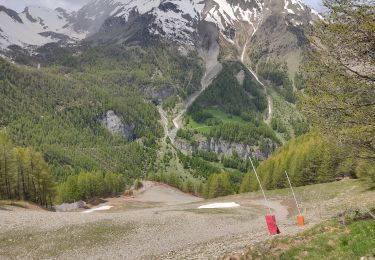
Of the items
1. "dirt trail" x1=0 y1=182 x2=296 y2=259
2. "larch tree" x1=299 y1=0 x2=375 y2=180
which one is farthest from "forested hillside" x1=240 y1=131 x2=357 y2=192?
"larch tree" x1=299 y1=0 x2=375 y2=180

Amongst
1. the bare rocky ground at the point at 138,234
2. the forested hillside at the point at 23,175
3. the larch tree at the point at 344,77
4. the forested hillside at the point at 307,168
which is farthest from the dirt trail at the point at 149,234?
the forested hillside at the point at 307,168

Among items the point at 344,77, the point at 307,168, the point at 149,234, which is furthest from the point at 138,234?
the point at 307,168

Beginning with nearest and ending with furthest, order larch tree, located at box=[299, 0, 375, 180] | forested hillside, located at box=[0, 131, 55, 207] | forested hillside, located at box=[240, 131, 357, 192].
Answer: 1. larch tree, located at box=[299, 0, 375, 180]
2. forested hillside, located at box=[0, 131, 55, 207]
3. forested hillside, located at box=[240, 131, 357, 192]

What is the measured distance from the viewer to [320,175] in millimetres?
97938

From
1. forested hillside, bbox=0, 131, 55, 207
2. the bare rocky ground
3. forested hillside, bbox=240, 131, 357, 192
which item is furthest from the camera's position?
forested hillside, bbox=240, 131, 357, 192

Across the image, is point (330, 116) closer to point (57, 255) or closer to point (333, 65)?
point (333, 65)

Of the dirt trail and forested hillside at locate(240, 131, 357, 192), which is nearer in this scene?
the dirt trail

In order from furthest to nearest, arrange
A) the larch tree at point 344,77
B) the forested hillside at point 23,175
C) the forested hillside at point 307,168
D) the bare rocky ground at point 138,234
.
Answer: the forested hillside at point 307,168 → the forested hillside at point 23,175 → the bare rocky ground at point 138,234 → the larch tree at point 344,77

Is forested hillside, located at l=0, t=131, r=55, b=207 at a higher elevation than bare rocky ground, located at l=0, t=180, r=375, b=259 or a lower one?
higher

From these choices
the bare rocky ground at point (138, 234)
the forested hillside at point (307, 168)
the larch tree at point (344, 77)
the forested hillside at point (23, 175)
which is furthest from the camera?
the forested hillside at point (307, 168)

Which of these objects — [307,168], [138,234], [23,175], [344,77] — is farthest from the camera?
[307,168]

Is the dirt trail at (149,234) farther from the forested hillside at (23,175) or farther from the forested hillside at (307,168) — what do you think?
the forested hillside at (307,168)

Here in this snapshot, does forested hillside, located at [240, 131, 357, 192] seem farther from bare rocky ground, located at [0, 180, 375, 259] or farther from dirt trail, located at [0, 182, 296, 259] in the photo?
dirt trail, located at [0, 182, 296, 259]

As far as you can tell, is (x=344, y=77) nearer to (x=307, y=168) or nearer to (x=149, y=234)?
(x=149, y=234)
